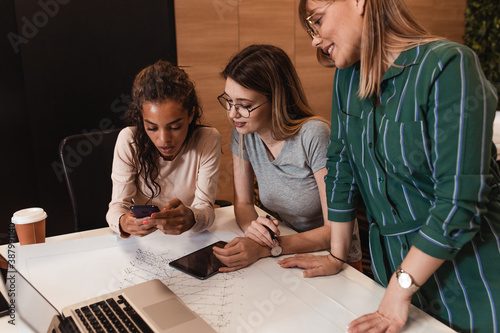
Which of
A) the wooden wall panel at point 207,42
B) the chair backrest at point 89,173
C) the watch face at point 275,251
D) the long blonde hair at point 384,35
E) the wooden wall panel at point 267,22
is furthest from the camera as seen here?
the wooden wall panel at point 267,22

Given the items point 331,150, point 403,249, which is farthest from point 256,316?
point 331,150

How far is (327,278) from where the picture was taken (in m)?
1.15

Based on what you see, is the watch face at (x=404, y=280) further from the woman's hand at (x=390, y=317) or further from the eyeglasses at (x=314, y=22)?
the eyeglasses at (x=314, y=22)

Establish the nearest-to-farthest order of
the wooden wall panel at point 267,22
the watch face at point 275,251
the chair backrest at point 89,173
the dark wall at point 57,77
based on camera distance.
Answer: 1. the watch face at point 275,251
2. the chair backrest at point 89,173
3. the dark wall at point 57,77
4. the wooden wall panel at point 267,22

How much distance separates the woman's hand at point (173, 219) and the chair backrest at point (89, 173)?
0.56m

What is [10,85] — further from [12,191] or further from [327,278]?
[327,278]

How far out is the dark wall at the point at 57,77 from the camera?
8.30 feet

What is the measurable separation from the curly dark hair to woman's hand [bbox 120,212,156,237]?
262mm

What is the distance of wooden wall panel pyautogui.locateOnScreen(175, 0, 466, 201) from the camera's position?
2.98 m

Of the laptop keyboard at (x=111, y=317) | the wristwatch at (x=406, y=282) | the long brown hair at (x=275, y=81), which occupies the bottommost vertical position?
the laptop keyboard at (x=111, y=317)

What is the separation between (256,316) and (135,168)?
2.67ft

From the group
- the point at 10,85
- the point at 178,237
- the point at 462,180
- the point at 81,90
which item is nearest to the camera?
the point at 462,180

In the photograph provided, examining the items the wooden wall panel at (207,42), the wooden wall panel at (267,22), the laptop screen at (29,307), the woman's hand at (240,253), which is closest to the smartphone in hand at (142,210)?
the woman's hand at (240,253)

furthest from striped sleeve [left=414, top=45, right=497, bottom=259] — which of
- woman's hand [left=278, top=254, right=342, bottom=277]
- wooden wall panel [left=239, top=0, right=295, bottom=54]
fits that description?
wooden wall panel [left=239, top=0, right=295, bottom=54]
